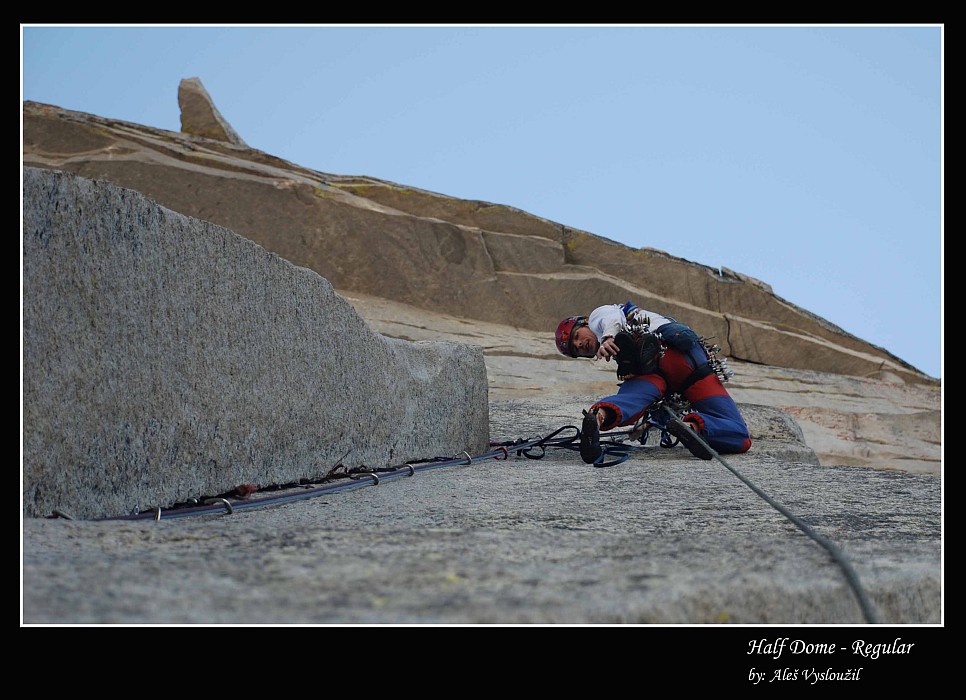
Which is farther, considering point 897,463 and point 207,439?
point 897,463

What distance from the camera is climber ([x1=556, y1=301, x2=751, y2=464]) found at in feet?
12.9

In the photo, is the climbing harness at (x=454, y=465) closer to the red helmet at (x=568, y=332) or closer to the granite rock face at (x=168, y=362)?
the granite rock face at (x=168, y=362)

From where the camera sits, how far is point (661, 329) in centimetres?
411

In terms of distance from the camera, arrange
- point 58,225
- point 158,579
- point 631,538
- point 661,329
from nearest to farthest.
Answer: point 158,579
point 631,538
point 58,225
point 661,329

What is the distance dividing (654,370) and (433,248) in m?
6.26

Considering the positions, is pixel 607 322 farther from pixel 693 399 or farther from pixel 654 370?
pixel 693 399

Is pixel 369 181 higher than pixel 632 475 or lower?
higher

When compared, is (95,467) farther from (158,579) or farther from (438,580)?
(438,580)

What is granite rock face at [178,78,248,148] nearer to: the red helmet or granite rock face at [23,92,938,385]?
granite rock face at [23,92,938,385]

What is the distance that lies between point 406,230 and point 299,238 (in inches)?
48.6

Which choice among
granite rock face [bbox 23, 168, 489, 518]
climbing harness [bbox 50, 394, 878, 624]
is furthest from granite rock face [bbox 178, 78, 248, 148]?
granite rock face [bbox 23, 168, 489, 518]

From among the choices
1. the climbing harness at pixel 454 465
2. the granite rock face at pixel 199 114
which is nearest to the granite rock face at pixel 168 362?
the climbing harness at pixel 454 465

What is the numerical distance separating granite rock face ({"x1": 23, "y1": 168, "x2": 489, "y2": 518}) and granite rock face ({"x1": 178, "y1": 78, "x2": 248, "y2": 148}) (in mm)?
8978

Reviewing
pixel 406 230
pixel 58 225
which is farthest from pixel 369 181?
pixel 58 225
